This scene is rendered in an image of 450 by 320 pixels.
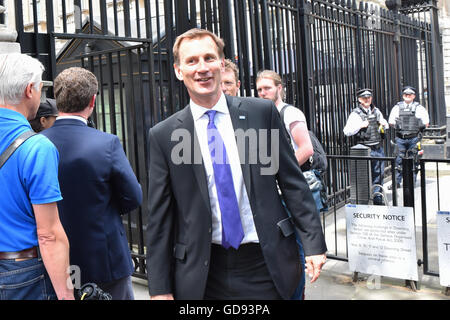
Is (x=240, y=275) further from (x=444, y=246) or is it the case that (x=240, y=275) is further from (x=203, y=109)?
(x=444, y=246)


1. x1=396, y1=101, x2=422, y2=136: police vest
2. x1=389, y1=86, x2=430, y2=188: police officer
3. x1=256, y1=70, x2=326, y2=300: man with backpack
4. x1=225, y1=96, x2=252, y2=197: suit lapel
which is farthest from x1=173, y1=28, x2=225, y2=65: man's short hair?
x1=396, y1=101, x2=422, y2=136: police vest

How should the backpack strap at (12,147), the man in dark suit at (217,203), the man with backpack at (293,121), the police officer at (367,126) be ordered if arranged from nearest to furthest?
the backpack strap at (12,147), the man in dark suit at (217,203), the man with backpack at (293,121), the police officer at (367,126)

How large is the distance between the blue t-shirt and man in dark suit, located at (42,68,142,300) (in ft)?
1.68

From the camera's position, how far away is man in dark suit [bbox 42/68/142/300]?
116 inches

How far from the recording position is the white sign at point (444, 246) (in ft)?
15.5

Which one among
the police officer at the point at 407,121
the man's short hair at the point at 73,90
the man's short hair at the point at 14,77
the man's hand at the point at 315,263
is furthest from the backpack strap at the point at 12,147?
the police officer at the point at 407,121

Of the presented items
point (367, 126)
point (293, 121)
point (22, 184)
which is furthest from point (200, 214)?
point (367, 126)

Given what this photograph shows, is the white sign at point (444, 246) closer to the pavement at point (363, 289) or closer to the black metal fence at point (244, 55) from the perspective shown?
the pavement at point (363, 289)

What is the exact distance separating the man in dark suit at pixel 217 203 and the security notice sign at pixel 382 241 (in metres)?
2.53

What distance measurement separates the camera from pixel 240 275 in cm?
248

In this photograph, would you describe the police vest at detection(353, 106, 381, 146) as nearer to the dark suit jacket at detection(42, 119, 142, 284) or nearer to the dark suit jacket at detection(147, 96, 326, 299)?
the dark suit jacket at detection(42, 119, 142, 284)

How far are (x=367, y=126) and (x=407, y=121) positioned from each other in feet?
7.18
